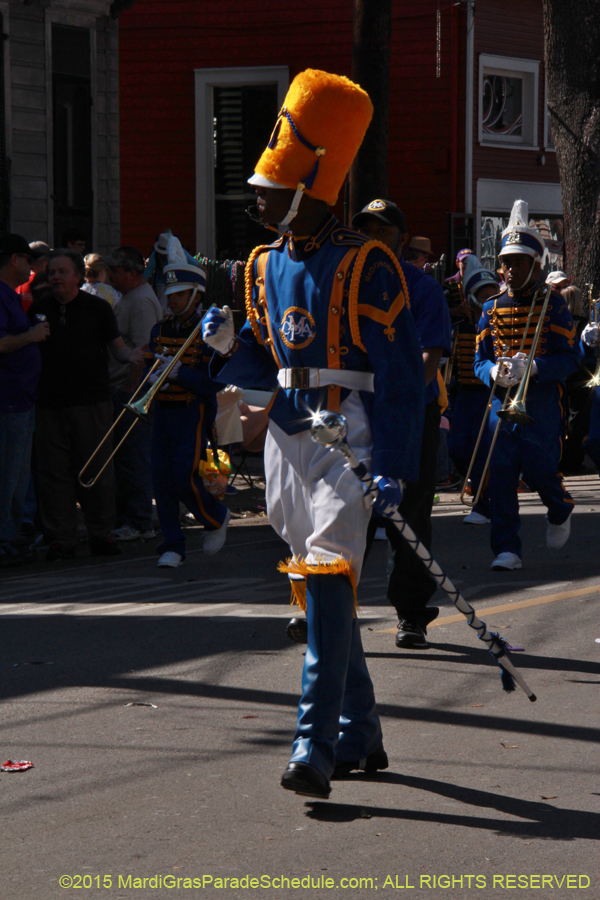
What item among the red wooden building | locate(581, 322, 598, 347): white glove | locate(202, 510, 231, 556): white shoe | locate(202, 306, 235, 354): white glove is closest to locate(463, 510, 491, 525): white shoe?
locate(581, 322, 598, 347): white glove

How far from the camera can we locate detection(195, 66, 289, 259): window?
22.7 metres

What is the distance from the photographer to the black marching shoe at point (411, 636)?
6.71 metres

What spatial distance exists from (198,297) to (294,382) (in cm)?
487

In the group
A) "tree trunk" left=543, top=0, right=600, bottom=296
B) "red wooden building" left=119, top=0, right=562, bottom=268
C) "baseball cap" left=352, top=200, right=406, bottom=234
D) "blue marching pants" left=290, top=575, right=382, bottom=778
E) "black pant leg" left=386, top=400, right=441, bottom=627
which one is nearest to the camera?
"blue marching pants" left=290, top=575, right=382, bottom=778

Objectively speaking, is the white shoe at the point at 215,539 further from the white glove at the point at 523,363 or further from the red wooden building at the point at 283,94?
the red wooden building at the point at 283,94

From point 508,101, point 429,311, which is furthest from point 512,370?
point 508,101

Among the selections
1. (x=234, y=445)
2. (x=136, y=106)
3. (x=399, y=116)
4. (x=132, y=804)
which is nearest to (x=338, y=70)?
(x=399, y=116)

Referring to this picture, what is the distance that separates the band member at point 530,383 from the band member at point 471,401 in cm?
235

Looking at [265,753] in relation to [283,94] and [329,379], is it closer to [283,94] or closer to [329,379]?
[329,379]

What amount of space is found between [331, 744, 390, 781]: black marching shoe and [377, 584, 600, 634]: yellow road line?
248 cm

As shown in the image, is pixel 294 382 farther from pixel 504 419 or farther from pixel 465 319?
pixel 465 319

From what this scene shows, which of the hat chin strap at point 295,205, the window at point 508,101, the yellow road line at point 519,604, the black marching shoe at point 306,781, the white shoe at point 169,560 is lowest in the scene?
the white shoe at point 169,560

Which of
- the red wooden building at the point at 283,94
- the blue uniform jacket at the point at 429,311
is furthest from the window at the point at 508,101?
the blue uniform jacket at the point at 429,311

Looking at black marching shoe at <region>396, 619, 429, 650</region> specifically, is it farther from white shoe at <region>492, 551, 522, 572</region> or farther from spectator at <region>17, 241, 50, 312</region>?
spectator at <region>17, 241, 50, 312</region>
